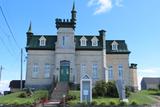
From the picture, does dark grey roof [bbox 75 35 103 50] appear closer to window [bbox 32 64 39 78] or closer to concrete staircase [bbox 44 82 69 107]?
concrete staircase [bbox 44 82 69 107]

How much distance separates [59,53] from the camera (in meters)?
46.8

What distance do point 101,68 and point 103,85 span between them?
8976 millimetres

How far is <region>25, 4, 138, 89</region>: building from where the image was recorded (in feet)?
154

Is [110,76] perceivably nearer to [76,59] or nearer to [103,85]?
[76,59]

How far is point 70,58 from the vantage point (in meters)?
46.8

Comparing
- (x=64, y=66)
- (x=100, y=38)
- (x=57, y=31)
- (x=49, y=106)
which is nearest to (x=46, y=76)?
(x=64, y=66)

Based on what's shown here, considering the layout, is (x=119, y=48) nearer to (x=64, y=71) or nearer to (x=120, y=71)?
(x=120, y=71)

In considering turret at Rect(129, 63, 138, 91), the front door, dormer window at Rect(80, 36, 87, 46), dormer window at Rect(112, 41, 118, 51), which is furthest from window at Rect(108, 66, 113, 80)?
the front door

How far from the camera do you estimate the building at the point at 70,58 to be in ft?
154

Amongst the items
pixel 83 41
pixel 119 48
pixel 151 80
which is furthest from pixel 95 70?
pixel 151 80

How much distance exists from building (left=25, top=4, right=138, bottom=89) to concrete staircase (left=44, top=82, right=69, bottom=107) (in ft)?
8.27

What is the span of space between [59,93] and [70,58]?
8338 mm

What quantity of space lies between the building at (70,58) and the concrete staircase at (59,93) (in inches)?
99.2

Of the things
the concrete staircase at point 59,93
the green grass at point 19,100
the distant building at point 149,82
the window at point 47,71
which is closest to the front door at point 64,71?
the concrete staircase at point 59,93
